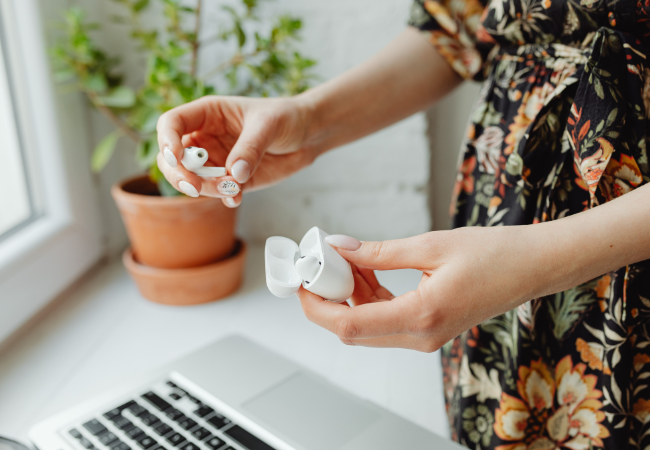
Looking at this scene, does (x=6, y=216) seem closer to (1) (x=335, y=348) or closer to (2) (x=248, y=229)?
(2) (x=248, y=229)

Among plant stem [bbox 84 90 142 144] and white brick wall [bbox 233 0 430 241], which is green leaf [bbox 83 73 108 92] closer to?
plant stem [bbox 84 90 142 144]

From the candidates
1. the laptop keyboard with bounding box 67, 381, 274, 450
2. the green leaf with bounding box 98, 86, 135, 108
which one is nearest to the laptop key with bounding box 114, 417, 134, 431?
the laptop keyboard with bounding box 67, 381, 274, 450

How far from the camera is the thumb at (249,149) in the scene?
1.47 ft

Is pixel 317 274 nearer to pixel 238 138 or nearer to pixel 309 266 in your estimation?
pixel 309 266

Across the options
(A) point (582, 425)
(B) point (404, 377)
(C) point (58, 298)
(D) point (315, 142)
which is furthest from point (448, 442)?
(C) point (58, 298)

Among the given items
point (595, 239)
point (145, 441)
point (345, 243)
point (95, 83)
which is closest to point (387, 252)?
point (345, 243)

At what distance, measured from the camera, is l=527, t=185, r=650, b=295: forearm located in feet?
1.18

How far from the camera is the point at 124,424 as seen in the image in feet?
1.42

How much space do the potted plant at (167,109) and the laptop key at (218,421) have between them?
1.30 feet

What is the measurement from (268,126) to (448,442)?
340 mm

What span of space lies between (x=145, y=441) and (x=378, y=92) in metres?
0.45

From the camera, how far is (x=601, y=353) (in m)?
0.45

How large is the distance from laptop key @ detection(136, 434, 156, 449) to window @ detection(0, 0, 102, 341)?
0.38 m

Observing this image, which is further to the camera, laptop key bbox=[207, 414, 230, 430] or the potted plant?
the potted plant
